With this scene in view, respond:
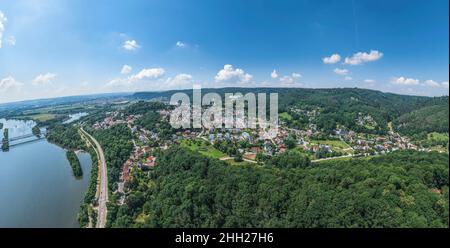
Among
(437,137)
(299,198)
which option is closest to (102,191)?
(299,198)

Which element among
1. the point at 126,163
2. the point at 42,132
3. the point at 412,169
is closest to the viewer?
the point at 412,169

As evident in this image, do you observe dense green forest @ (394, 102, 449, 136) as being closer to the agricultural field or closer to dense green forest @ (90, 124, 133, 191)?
the agricultural field

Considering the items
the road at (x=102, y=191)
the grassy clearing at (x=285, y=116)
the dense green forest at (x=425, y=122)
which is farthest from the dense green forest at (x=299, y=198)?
the grassy clearing at (x=285, y=116)

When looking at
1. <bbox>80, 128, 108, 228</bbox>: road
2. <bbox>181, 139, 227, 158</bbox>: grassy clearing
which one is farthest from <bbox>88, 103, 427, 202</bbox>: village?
<bbox>80, 128, 108, 228</bbox>: road
